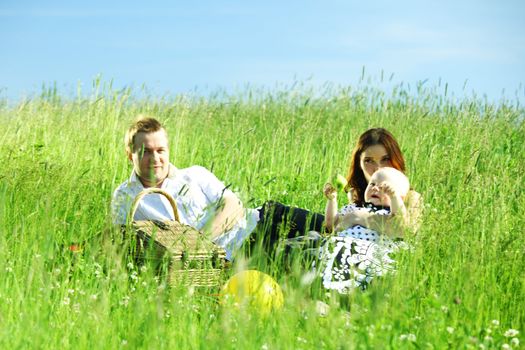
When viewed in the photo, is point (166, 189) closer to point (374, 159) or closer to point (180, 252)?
point (180, 252)

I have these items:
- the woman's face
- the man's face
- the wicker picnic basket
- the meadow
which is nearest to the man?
the man's face

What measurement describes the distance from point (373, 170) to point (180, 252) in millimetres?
1615

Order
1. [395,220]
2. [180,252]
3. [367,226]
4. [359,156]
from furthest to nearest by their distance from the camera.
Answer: [359,156], [395,220], [180,252], [367,226]

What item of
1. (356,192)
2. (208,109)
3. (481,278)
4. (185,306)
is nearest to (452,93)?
(208,109)

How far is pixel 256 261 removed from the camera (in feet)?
14.6

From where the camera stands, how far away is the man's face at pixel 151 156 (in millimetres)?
5047

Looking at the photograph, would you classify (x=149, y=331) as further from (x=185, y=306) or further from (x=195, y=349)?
(x=185, y=306)

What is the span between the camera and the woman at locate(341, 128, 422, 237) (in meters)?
4.54

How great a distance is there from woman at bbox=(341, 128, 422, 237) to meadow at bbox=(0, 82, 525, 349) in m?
0.14

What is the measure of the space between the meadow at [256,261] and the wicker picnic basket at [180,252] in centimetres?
14

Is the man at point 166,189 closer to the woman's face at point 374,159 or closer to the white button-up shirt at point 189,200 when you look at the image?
the white button-up shirt at point 189,200

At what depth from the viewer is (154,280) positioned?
151 inches

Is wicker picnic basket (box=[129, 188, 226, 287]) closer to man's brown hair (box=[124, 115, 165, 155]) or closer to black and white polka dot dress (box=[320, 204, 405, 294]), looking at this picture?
black and white polka dot dress (box=[320, 204, 405, 294])

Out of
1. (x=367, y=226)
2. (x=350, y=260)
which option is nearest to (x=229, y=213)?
(x=350, y=260)
